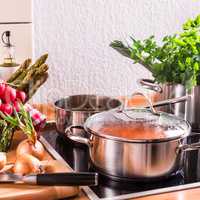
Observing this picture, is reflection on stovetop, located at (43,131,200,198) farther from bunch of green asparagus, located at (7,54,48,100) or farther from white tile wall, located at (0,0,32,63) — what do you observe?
white tile wall, located at (0,0,32,63)

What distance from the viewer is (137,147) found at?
854 mm

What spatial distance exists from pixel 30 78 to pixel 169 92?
35 cm

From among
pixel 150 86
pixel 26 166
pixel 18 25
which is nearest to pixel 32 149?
pixel 26 166

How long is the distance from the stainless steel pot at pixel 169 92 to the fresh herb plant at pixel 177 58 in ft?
0.05

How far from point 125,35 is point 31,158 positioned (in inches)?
28.7

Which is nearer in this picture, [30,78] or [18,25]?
[30,78]

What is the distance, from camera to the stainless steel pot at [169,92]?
1.15 meters

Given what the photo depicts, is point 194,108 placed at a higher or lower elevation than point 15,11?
lower

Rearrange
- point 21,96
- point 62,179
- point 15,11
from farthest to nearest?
point 15,11 < point 21,96 < point 62,179

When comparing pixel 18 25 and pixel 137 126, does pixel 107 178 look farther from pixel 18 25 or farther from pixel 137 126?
pixel 18 25

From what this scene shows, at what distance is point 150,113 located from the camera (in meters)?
0.99

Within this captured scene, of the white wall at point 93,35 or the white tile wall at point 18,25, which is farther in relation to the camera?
the white wall at point 93,35

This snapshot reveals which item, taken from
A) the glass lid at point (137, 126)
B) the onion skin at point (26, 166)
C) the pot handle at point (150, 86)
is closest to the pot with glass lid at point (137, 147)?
the glass lid at point (137, 126)

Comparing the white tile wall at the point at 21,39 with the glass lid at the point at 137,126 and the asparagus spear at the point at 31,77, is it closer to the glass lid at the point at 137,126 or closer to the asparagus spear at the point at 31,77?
the asparagus spear at the point at 31,77
